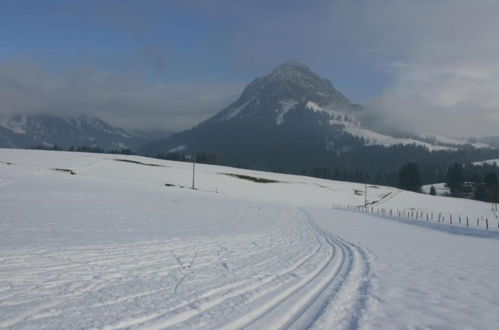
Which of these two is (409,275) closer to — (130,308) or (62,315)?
(130,308)

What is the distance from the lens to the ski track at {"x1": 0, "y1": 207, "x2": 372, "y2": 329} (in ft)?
19.8

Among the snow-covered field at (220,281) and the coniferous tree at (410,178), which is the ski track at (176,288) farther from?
the coniferous tree at (410,178)

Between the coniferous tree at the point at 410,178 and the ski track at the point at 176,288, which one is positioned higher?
the coniferous tree at the point at 410,178

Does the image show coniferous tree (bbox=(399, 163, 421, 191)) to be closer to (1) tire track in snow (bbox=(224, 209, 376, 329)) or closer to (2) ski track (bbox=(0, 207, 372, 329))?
(2) ski track (bbox=(0, 207, 372, 329))

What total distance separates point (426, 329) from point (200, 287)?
5.00 m

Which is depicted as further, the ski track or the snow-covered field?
the snow-covered field

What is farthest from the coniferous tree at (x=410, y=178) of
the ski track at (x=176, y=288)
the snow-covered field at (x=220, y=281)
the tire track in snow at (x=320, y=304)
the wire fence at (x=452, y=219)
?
the tire track in snow at (x=320, y=304)

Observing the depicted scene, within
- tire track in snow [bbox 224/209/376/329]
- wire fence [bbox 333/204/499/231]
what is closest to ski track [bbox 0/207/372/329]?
tire track in snow [bbox 224/209/376/329]

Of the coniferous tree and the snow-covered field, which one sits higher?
the coniferous tree

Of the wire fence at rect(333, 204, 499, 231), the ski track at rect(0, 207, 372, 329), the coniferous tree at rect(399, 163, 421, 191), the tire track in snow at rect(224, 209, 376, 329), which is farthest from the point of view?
the coniferous tree at rect(399, 163, 421, 191)

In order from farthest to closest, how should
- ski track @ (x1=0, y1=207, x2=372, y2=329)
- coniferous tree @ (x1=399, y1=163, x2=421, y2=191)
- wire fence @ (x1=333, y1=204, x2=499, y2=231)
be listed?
coniferous tree @ (x1=399, y1=163, x2=421, y2=191) → wire fence @ (x1=333, y1=204, x2=499, y2=231) → ski track @ (x1=0, y1=207, x2=372, y2=329)

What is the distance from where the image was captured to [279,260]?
12.6 meters

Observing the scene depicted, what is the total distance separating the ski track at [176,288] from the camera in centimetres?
603

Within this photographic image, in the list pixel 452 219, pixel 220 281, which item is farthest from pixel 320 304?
pixel 452 219
